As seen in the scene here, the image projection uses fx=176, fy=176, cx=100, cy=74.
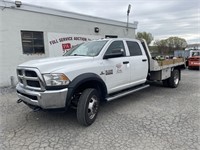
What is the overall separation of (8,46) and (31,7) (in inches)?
83.7

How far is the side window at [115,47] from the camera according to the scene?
461 cm

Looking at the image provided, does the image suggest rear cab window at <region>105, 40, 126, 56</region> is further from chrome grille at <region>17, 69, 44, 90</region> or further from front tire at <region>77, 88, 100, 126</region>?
chrome grille at <region>17, 69, 44, 90</region>

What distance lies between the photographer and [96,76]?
402cm

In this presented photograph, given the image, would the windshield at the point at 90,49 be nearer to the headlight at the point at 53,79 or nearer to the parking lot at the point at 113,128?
the headlight at the point at 53,79

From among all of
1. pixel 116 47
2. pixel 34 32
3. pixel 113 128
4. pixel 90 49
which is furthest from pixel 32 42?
pixel 113 128

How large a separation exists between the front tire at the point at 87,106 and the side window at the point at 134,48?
2.04 meters

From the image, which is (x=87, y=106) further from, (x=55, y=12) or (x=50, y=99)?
(x=55, y=12)

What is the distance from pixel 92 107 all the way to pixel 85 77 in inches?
29.8

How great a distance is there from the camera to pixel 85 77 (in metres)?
3.74

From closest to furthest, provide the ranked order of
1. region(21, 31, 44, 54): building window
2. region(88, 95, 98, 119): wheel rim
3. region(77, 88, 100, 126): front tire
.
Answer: region(77, 88, 100, 126): front tire
region(88, 95, 98, 119): wheel rim
region(21, 31, 44, 54): building window

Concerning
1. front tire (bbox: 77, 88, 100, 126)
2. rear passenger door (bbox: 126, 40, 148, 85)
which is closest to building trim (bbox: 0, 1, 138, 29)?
rear passenger door (bbox: 126, 40, 148, 85)

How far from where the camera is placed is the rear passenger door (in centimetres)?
529

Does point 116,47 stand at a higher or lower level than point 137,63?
higher

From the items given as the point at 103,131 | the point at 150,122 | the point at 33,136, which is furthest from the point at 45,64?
the point at 150,122
